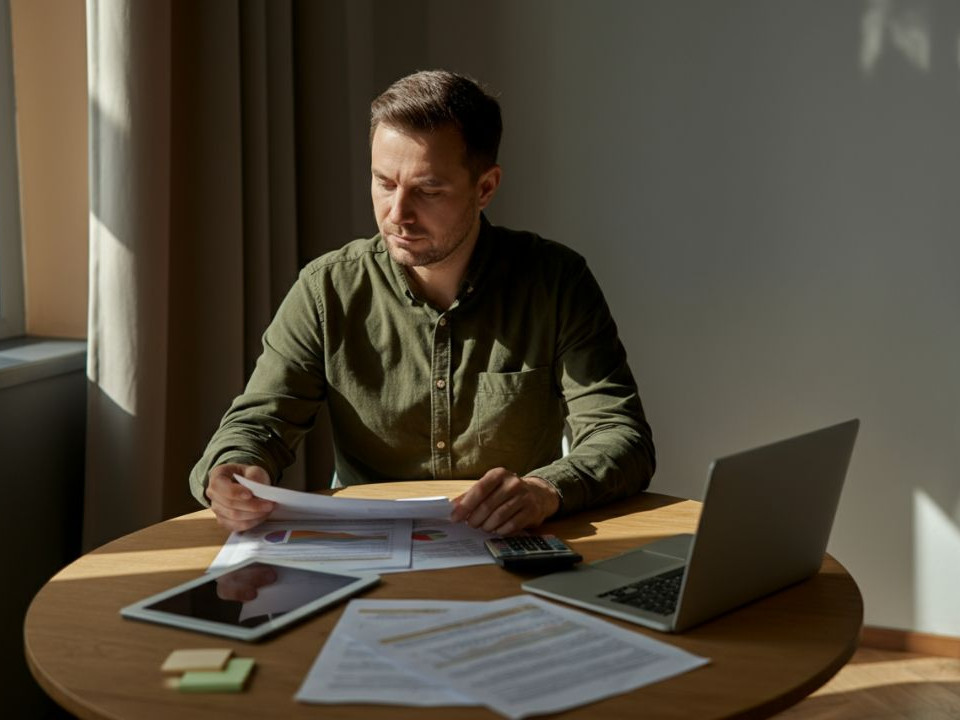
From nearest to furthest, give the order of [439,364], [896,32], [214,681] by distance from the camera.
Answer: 1. [214,681]
2. [439,364]
3. [896,32]

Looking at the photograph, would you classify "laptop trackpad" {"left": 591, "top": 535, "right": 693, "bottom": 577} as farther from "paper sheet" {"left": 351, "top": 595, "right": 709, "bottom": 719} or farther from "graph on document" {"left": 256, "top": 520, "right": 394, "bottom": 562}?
"graph on document" {"left": 256, "top": 520, "right": 394, "bottom": 562}

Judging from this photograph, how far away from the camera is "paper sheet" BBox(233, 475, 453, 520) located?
1.38 meters

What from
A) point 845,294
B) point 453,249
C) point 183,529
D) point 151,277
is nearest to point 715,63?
point 845,294

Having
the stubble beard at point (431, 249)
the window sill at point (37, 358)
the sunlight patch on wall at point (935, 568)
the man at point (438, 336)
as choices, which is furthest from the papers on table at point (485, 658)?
the sunlight patch on wall at point (935, 568)

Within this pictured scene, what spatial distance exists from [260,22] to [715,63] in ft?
3.99

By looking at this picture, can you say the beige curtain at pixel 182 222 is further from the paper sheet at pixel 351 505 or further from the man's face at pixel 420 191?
the paper sheet at pixel 351 505

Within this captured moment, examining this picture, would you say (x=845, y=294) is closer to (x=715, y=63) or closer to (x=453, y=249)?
(x=715, y=63)

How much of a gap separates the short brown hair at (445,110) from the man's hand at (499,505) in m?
0.62

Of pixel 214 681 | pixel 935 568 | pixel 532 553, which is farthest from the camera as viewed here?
pixel 935 568

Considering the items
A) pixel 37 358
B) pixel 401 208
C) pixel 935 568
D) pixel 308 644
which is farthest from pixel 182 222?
pixel 935 568

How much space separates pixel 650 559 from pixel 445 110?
0.84 metres

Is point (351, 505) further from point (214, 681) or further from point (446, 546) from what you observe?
point (214, 681)

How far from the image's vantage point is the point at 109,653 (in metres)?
1.09

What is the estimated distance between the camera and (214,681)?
101 centimetres
